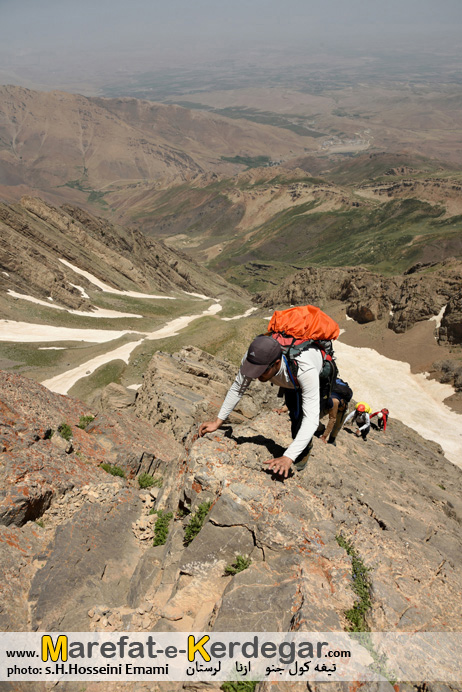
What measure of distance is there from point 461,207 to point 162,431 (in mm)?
178008

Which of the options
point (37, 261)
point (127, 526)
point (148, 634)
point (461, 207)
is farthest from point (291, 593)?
point (461, 207)

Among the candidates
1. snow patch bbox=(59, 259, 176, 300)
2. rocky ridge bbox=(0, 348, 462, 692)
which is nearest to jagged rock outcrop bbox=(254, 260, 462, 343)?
rocky ridge bbox=(0, 348, 462, 692)

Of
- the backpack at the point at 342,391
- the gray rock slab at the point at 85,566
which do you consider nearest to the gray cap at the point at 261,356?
the backpack at the point at 342,391

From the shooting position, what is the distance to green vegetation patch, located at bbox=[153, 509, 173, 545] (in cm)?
919

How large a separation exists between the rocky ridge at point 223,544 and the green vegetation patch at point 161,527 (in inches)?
7.5

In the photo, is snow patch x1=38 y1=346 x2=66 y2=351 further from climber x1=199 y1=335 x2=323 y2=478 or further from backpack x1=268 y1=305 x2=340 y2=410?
climber x1=199 y1=335 x2=323 y2=478

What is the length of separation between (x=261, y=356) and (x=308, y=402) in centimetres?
110

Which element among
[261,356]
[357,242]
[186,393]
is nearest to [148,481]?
[261,356]

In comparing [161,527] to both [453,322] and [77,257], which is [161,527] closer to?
[453,322]

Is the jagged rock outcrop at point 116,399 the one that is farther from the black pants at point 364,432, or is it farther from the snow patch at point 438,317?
the snow patch at point 438,317

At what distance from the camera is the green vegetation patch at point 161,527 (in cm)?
919

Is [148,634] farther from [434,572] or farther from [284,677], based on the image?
[434,572]

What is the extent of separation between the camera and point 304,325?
6.83 meters

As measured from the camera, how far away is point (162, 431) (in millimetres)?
18922
